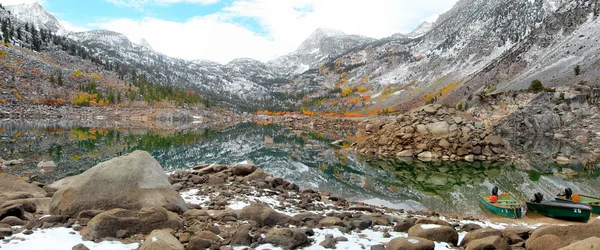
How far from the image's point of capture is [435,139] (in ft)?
143

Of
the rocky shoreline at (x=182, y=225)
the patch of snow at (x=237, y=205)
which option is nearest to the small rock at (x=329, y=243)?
the rocky shoreline at (x=182, y=225)

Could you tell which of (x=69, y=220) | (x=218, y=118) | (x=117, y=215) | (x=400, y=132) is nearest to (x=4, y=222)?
(x=69, y=220)

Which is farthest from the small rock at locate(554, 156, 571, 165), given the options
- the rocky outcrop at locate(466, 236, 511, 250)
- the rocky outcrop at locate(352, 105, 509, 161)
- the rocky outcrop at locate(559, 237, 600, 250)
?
the rocky outcrop at locate(559, 237, 600, 250)

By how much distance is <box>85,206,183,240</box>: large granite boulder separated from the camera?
7918mm

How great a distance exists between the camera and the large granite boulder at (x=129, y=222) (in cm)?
792

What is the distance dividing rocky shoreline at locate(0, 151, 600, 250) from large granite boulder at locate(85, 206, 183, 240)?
2 cm

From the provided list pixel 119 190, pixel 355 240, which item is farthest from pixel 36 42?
pixel 355 240

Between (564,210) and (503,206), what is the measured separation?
2.60m

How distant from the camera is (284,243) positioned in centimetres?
812

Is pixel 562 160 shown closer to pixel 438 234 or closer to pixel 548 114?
pixel 548 114

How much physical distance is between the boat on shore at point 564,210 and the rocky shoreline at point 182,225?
9.20m

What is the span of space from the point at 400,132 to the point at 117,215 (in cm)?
4238

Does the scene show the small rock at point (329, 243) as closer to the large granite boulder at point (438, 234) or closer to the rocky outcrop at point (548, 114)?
the large granite boulder at point (438, 234)

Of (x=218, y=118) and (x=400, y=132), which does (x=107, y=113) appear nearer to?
(x=218, y=118)
